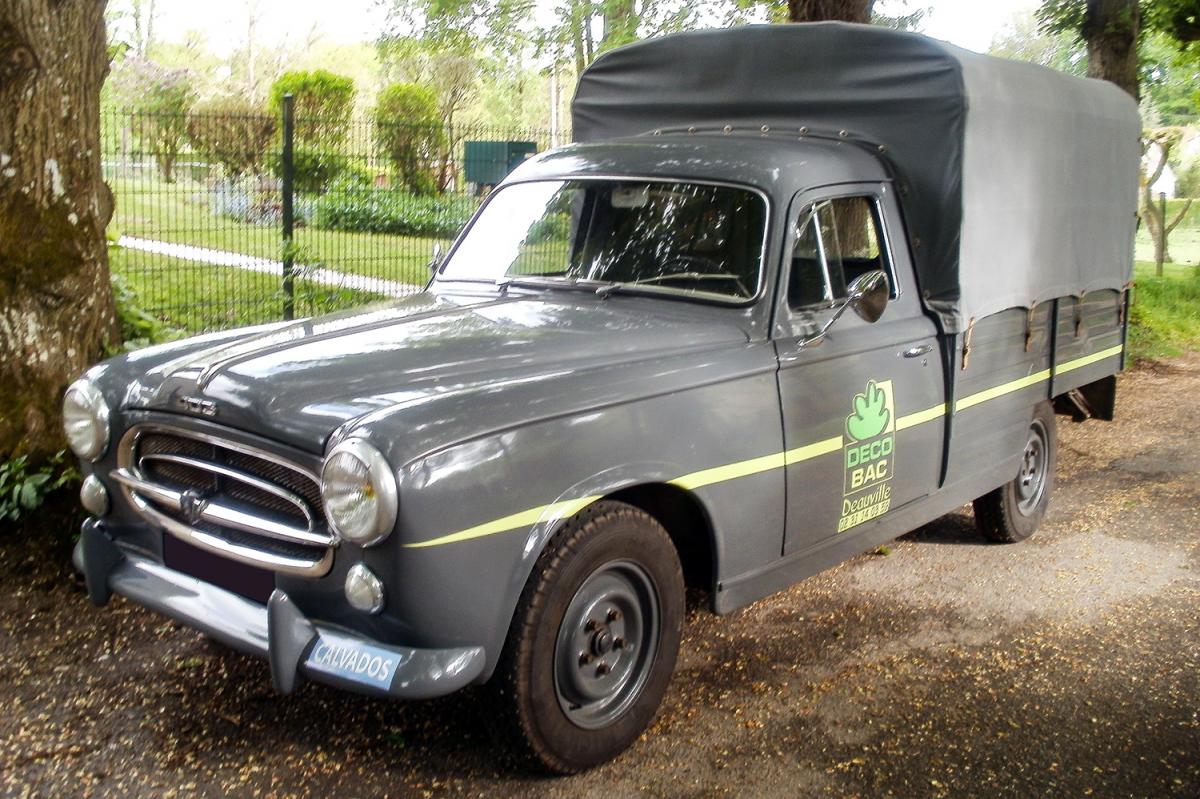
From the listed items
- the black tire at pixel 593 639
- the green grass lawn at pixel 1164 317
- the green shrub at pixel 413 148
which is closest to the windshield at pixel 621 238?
the black tire at pixel 593 639

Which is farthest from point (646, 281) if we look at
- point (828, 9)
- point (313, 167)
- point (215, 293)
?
point (313, 167)

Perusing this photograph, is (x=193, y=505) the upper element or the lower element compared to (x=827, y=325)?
lower

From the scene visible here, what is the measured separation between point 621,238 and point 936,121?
154cm

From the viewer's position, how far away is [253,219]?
9.09 metres

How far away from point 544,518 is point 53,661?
2.21 m

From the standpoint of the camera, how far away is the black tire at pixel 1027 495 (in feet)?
20.4

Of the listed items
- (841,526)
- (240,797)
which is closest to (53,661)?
(240,797)

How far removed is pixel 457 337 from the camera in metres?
4.11

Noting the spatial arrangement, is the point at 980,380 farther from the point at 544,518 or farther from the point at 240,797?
the point at 240,797

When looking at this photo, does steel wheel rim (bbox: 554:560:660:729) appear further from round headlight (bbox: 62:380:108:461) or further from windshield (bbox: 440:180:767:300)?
round headlight (bbox: 62:380:108:461)

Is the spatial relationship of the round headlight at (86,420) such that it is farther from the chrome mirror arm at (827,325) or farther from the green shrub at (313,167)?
the green shrub at (313,167)

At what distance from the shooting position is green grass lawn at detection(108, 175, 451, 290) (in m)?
8.77

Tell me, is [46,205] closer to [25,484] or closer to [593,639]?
[25,484]

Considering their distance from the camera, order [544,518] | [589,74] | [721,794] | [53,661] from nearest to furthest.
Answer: [544,518]
[721,794]
[53,661]
[589,74]
